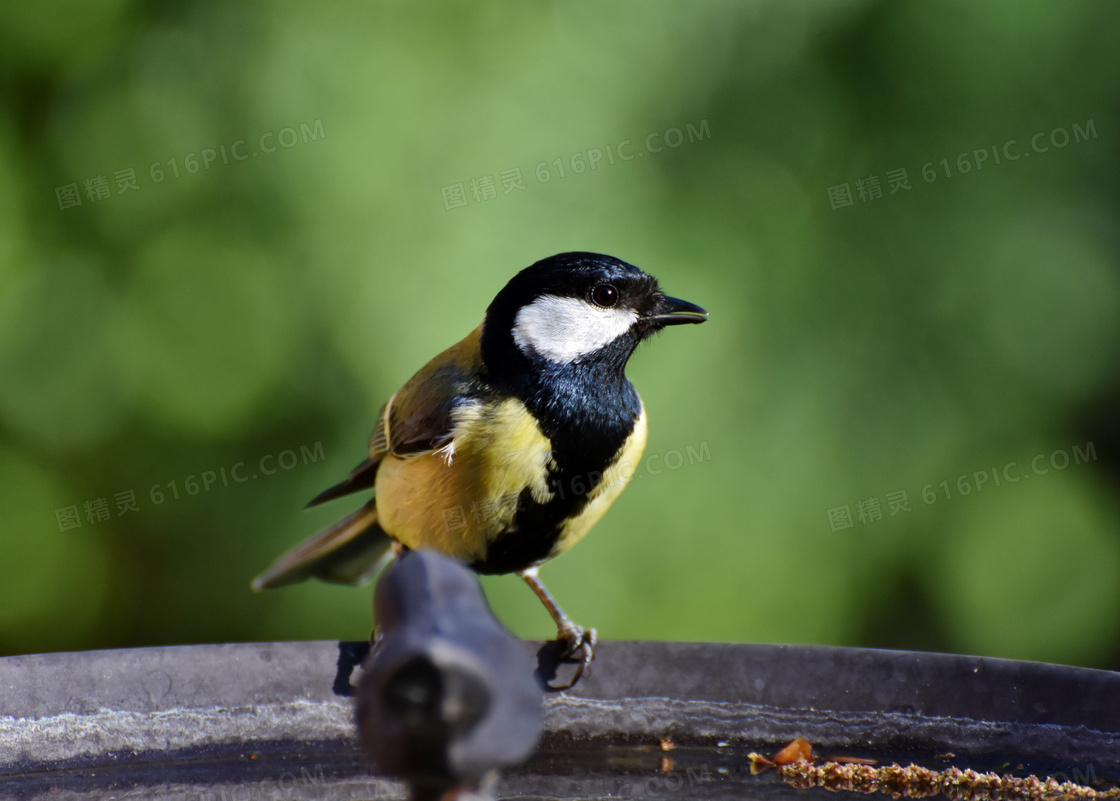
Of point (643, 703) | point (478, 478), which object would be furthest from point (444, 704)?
point (478, 478)

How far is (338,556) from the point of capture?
282cm

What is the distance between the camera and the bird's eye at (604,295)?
2320mm

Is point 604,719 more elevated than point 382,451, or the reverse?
point 382,451

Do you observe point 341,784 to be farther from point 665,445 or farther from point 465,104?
point 465,104

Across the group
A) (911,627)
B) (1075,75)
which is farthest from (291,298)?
(1075,75)

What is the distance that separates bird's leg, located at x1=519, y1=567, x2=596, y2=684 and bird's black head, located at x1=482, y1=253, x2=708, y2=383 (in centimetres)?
57

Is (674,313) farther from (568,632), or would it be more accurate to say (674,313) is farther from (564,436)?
(568,632)

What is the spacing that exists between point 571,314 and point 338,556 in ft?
3.24

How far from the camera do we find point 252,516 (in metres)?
3.04

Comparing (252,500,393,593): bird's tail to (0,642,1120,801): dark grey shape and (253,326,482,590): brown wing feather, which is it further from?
(0,642,1120,801): dark grey shape

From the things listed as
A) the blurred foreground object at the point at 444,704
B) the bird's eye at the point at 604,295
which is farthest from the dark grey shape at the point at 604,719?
the blurred foreground object at the point at 444,704

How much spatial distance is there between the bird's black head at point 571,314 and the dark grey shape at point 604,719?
684mm

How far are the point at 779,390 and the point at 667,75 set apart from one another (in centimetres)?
94

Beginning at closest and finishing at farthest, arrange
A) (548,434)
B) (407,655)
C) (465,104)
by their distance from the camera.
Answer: (407,655), (548,434), (465,104)
